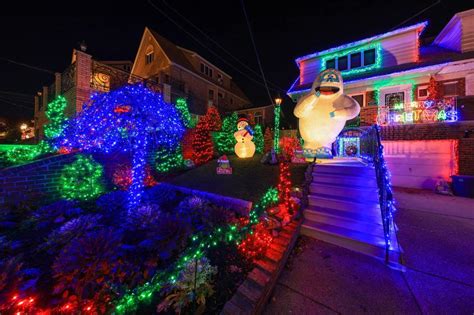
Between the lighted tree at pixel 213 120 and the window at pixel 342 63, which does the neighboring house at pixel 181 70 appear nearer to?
the lighted tree at pixel 213 120

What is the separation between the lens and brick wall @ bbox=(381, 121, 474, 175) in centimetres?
765

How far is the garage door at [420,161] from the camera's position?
26.9ft

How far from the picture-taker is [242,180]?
19.4ft

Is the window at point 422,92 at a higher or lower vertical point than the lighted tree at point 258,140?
higher

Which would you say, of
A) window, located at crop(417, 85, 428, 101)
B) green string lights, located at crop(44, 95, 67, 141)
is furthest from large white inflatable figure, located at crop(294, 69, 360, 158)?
→ green string lights, located at crop(44, 95, 67, 141)

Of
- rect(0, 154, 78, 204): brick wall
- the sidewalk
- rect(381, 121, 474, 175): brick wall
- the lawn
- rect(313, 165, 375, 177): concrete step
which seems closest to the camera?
the sidewalk

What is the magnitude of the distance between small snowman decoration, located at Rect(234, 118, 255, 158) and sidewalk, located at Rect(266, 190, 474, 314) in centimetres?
558

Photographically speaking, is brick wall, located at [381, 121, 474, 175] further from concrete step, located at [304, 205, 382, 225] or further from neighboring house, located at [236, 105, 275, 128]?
neighboring house, located at [236, 105, 275, 128]

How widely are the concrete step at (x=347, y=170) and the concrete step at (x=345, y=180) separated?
93 mm

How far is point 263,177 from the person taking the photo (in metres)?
5.87

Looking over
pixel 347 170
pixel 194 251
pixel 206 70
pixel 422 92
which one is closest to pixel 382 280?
pixel 347 170

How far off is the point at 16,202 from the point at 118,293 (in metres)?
5.12

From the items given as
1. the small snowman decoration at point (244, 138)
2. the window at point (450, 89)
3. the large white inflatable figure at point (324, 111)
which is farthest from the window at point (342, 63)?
the small snowman decoration at point (244, 138)

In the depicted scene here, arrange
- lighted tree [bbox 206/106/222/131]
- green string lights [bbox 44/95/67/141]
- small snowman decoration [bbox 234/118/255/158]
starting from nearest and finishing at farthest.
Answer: small snowman decoration [bbox 234/118/255/158] < green string lights [bbox 44/95/67/141] < lighted tree [bbox 206/106/222/131]
